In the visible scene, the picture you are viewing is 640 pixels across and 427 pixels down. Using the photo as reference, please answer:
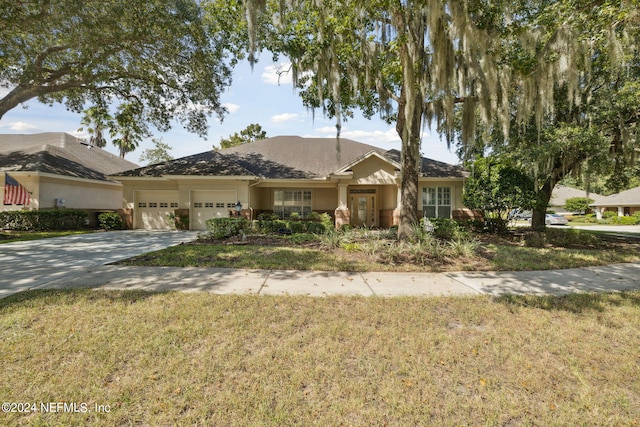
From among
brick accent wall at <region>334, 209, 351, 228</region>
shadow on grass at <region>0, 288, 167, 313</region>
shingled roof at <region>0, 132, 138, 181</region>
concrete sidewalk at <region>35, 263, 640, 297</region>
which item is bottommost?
concrete sidewalk at <region>35, 263, 640, 297</region>

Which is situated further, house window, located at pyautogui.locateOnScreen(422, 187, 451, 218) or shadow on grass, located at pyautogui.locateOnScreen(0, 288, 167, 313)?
house window, located at pyautogui.locateOnScreen(422, 187, 451, 218)

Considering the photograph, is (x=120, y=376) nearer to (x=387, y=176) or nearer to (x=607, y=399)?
(x=607, y=399)

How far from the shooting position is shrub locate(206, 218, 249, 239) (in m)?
11.4

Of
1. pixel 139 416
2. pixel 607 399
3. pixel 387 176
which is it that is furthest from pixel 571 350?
pixel 387 176

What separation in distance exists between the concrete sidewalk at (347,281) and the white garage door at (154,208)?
34.3 ft

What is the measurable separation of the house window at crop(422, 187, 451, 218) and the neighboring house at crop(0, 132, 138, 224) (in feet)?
63.5

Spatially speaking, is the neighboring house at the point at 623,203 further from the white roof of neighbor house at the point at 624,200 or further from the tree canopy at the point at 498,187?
the tree canopy at the point at 498,187

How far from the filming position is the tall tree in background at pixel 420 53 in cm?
683

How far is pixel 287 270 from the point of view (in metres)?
6.62

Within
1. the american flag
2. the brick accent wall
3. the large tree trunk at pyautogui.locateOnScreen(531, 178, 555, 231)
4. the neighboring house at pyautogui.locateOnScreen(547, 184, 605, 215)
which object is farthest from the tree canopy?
the neighboring house at pyautogui.locateOnScreen(547, 184, 605, 215)

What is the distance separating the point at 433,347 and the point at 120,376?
323cm

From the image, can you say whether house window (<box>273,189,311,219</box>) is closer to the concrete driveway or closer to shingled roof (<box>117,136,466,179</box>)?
shingled roof (<box>117,136,466,179</box>)

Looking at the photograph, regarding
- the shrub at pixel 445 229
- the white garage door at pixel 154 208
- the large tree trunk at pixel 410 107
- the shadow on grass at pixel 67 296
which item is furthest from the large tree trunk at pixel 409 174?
the white garage door at pixel 154 208

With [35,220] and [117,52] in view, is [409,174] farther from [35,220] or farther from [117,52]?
[35,220]
